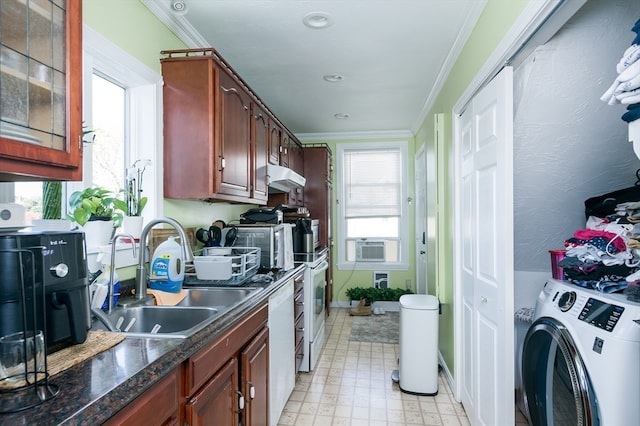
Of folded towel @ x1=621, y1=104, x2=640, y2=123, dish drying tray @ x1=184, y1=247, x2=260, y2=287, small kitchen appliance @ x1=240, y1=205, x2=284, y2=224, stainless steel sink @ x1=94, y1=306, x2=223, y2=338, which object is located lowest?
stainless steel sink @ x1=94, y1=306, x2=223, y2=338

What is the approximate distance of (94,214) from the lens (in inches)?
58.9

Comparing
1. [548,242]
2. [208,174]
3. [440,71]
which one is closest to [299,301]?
[208,174]

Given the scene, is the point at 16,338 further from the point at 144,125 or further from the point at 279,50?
the point at 279,50

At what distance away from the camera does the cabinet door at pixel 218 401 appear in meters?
1.15

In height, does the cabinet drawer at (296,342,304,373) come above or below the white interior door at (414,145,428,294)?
below

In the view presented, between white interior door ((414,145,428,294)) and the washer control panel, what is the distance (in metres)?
2.62

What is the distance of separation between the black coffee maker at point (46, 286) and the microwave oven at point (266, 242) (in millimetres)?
1534

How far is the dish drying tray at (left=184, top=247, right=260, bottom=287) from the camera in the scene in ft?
6.50

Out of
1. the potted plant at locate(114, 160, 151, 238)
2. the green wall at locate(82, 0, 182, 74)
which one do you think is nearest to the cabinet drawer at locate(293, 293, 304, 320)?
the potted plant at locate(114, 160, 151, 238)

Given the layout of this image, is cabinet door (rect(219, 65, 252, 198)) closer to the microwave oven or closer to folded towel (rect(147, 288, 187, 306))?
the microwave oven

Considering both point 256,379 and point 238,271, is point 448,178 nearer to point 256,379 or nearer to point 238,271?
point 238,271

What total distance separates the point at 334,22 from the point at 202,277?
1.68 meters

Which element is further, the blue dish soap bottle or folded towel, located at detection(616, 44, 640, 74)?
the blue dish soap bottle

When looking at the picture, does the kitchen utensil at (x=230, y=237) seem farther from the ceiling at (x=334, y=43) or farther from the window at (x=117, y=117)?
the ceiling at (x=334, y=43)
